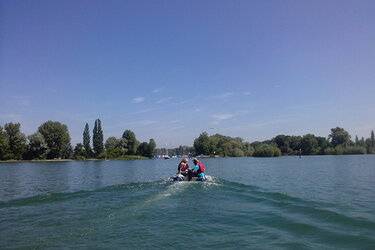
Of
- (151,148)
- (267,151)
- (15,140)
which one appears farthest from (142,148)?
(267,151)

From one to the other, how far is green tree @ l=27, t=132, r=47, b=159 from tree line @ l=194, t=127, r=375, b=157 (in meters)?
79.1

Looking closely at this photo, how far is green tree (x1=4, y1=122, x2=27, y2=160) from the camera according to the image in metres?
92.8

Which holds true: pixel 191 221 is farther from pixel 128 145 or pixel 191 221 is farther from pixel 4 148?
pixel 128 145

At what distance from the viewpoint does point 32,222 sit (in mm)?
10820

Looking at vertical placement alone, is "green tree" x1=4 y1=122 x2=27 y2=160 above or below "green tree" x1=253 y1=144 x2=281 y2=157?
above

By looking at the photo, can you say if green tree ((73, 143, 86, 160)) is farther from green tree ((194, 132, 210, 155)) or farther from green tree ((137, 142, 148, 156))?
green tree ((194, 132, 210, 155))

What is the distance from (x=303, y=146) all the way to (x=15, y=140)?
151367 millimetres

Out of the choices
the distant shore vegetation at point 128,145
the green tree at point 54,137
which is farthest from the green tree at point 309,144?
the green tree at point 54,137

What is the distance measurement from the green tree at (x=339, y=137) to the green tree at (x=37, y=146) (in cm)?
15349

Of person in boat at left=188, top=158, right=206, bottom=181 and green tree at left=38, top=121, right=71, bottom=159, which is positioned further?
green tree at left=38, top=121, right=71, bottom=159

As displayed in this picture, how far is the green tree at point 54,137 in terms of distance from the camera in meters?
99.4

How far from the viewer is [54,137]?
10075cm

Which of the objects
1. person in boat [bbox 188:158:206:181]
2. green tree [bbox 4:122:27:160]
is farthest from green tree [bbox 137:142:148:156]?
person in boat [bbox 188:158:206:181]

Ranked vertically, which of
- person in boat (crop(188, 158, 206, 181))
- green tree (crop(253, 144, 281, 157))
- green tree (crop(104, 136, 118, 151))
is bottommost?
green tree (crop(253, 144, 281, 157))
